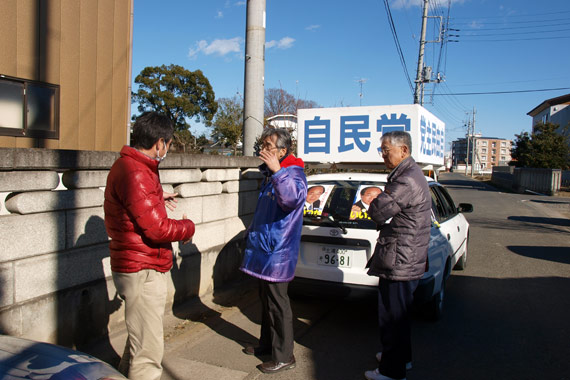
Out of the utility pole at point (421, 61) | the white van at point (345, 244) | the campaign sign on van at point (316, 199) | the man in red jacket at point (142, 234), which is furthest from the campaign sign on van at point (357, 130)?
the utility pole at point (421, 61)

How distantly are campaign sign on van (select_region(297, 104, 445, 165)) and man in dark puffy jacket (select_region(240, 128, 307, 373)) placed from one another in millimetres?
3526

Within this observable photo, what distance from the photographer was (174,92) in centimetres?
3706

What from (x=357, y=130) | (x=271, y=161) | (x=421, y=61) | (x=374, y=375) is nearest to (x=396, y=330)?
(x=374, y=375)

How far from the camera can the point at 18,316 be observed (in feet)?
9.91

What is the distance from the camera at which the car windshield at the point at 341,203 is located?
428 centimetres

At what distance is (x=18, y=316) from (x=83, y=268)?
0.59m

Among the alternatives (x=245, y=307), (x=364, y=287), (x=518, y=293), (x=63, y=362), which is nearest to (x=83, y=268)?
(x=63, y=362)

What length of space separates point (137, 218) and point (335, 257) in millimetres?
2232

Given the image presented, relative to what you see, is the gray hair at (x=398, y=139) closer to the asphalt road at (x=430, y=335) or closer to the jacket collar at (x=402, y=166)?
the jacket collar at (x=402, y=166)

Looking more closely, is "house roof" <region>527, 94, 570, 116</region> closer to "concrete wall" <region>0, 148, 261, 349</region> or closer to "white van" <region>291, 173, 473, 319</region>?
"white van" <region>291, 173, 473, 319</region>

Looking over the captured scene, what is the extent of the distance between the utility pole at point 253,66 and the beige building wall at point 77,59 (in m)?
3.16

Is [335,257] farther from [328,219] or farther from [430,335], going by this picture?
[430,335]

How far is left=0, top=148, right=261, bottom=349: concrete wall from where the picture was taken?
2.96m

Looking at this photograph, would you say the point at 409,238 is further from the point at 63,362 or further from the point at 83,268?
the point at 83,268
